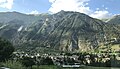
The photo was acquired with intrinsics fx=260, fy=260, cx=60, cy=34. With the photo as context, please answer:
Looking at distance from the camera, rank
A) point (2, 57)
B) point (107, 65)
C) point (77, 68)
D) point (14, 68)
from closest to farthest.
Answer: point (14, 68), point (2, 57), point (77, 68), point (107, 65)

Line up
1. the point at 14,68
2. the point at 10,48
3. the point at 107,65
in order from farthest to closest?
the point at 107,65 < the point at 10,48 < the point at 14,68

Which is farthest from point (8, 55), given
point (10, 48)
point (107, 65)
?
point (107, 65)

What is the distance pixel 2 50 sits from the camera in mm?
89875

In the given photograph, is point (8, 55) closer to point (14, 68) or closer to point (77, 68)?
point (14, 68)

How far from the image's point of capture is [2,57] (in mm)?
87188

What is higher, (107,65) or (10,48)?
(10,48)

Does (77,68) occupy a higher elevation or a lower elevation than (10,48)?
lower

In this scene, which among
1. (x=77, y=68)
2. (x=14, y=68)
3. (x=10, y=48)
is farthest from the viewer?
(x=77, y=68)

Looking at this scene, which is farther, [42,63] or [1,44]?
[42,63]

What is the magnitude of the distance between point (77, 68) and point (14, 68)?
132 metres

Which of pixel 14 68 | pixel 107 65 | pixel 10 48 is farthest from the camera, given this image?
pixel 107 65

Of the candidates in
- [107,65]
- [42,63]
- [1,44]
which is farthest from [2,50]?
[107,65]

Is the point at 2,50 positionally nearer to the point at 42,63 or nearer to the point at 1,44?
the point at 1,44

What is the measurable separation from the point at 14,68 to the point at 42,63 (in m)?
134
